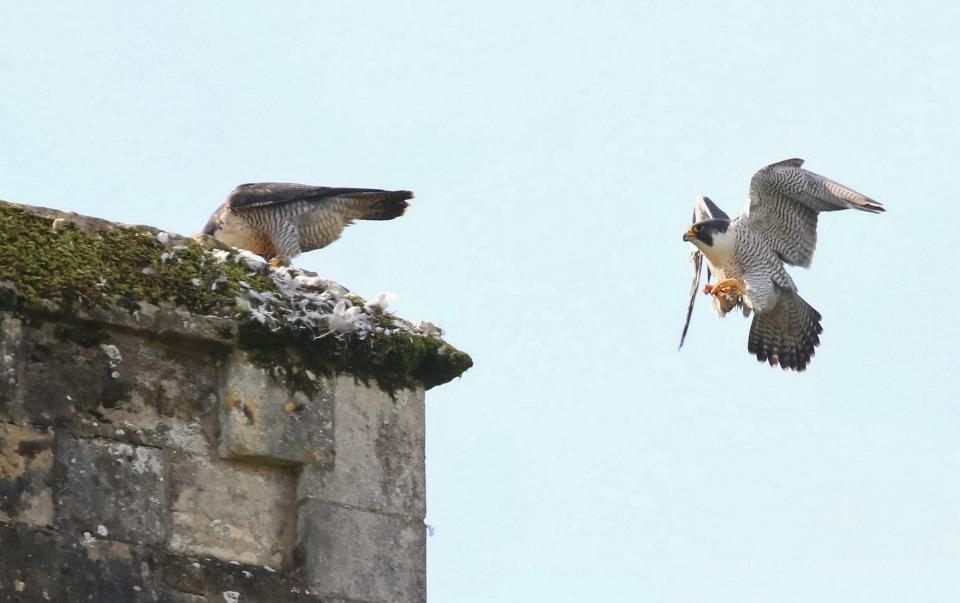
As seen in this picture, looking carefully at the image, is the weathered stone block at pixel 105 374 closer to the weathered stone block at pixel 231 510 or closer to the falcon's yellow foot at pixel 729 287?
the weathered stone block at pixel 231 510

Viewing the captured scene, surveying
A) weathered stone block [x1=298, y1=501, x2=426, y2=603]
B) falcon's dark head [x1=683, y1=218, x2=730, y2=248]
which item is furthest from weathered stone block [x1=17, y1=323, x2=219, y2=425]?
falcon's dark head [x1=683, y1=218, x2=730, y2=248]

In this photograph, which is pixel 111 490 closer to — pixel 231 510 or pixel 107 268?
pixel 231 510

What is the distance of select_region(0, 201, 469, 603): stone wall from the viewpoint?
339 cm

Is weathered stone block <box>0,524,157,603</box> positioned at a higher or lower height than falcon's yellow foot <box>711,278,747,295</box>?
lower

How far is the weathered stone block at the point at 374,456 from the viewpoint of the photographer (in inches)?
148

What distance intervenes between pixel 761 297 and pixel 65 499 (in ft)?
28.6

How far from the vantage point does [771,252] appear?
1155 cm

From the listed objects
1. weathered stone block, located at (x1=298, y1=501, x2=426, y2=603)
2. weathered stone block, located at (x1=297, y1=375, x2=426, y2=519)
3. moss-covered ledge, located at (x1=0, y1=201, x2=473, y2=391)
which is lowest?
weathered stone block, located at (x1=298, y1=501, x2=426, y2=603)

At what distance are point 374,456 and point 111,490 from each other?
0.66 m

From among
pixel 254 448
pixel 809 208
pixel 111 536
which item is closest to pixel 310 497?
pixel 254 448

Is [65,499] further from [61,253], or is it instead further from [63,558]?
[61,253]

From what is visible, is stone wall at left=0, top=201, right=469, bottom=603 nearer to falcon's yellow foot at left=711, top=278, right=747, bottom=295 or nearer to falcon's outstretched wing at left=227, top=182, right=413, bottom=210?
falcon's outstretched wing at left=227, top=182, right=413, bottom=210

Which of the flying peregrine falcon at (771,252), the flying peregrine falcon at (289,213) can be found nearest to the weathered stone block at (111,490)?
the flying peregrine falcon at (289,213)

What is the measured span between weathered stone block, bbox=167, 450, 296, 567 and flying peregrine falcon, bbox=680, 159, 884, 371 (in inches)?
297
